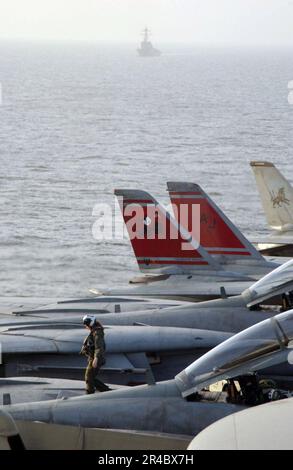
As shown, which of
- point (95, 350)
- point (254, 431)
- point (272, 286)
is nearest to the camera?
point (254, 431)

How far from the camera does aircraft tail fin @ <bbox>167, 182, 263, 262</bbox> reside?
70.2 feet

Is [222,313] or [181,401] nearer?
[181,401]

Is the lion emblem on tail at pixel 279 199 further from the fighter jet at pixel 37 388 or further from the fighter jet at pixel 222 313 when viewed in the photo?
the fighter jet at pixel 37 388

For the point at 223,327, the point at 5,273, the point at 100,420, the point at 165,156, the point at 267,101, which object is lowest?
the point at 100,420

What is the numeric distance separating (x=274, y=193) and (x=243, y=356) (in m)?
16.2

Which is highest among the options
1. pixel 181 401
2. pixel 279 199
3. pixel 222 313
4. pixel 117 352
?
pixel 279 199

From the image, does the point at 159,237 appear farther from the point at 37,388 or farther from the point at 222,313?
the point at 37,388

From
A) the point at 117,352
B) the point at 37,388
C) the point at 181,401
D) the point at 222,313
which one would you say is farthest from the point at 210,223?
the point at 181,401

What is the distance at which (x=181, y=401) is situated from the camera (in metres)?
12.3
